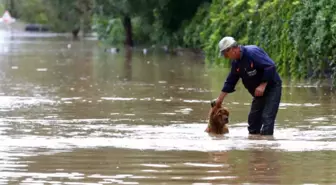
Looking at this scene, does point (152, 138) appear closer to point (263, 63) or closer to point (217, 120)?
point (217, 120)

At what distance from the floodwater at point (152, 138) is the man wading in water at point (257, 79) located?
280mm

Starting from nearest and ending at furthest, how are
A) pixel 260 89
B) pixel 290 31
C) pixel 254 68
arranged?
pixel 254 68 < pixel 260 89 < pixel 290 31

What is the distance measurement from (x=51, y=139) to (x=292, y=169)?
3959 millimetres

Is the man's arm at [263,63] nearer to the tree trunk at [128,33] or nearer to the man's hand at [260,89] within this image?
the man's hand at [260,89]

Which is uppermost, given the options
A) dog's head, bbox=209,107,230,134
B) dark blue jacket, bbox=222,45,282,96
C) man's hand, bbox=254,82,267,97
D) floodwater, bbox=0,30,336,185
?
dark blue jacket, bbox=222,45,282,96

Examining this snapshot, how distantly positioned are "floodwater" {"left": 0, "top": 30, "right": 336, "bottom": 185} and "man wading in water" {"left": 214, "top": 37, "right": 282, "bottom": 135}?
28 cm

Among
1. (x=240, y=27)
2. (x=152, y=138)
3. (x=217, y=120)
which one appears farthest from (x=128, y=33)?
(x=152, y=138)

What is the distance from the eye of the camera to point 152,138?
A: 12.8 metres

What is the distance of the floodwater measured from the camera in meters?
9.56

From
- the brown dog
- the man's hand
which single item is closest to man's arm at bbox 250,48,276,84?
the man's hand

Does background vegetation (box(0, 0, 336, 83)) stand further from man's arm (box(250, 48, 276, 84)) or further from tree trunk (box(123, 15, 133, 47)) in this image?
man's arm (box(250, 48, 276, 84))

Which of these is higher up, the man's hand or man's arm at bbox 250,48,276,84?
man's arm at bbox 250,48,276,84

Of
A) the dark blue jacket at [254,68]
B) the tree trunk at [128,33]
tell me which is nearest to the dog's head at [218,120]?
the dark blue jacket at [254,68]

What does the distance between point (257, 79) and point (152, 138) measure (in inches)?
65.1
